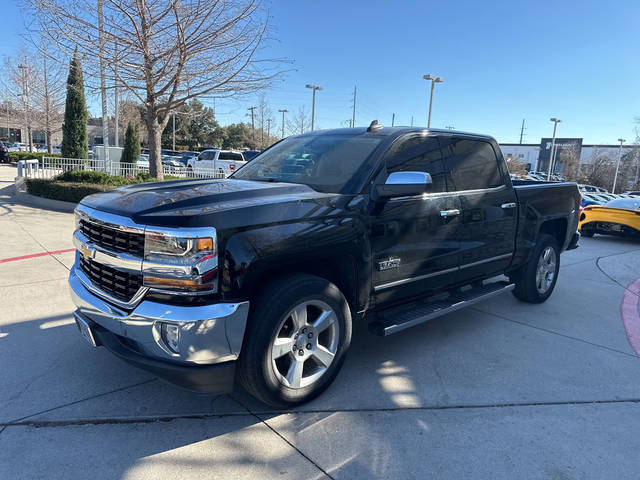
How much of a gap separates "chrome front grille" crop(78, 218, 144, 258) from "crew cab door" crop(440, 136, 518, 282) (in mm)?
2676

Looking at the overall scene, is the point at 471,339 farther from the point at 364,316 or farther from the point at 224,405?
the point at 224,405

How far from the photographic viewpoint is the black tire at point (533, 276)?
5324 millimetres

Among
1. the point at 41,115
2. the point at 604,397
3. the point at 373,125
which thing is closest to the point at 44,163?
the point at 373,125

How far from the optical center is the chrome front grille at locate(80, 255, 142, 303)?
269 cm

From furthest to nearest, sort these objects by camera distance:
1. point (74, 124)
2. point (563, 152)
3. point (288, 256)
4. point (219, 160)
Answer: point (563, 152) < point (219, 160) < point (74, 124) < point (288, 256)

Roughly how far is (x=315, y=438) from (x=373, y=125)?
252cm

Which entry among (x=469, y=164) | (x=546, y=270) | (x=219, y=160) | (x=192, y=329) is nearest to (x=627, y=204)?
(x=546, y=270)

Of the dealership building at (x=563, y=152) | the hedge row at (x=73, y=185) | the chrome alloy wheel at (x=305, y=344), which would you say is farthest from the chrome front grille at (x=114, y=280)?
the dealership building at (x=563, y=152)

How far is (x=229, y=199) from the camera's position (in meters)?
2.89

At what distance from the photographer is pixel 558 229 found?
5.84 m

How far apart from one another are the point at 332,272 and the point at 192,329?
3.65 ft

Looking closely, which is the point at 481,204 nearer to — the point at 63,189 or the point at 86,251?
the point at 86,251

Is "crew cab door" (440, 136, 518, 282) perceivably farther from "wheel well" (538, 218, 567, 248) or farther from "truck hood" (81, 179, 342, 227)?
"truck hood" (81, 179, 342, 227)

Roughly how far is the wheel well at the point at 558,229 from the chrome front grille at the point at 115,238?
4.81 meters
